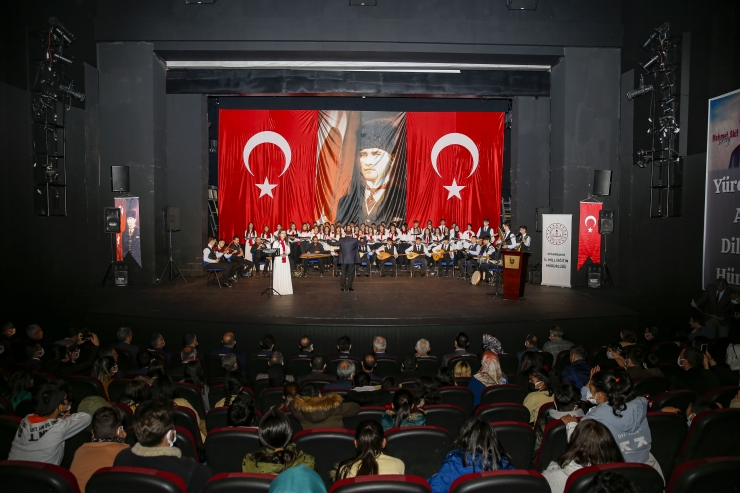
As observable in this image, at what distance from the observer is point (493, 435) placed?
2.67 meters

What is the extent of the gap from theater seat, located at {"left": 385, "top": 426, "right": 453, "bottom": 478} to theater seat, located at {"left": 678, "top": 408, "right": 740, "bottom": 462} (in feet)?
5.11

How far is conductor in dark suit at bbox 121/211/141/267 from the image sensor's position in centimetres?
1243

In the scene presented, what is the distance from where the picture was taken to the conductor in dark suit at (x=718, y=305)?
7.60 m

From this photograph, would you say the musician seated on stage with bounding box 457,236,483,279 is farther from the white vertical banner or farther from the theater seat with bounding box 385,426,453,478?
the theater seat with bounding box 385,426,453,478

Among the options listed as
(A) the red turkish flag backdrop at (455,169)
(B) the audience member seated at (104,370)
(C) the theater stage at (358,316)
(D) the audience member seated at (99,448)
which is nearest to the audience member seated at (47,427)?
(D) the audience member seated at (99,448)

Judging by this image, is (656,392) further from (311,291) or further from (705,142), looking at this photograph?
(311,291)

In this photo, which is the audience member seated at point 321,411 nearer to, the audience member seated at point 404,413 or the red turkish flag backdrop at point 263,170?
the audience member seated at point 404,413

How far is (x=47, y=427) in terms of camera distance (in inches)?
125

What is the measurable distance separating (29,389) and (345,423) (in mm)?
2562

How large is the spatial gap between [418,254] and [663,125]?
237 inches

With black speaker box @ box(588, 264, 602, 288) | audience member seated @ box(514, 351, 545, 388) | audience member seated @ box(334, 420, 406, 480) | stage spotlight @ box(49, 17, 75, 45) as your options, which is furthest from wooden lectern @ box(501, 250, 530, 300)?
stage spotlight @ box(49, 17, 75, 45)

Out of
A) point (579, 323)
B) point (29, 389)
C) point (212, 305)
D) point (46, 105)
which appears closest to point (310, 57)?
point (46, 105)

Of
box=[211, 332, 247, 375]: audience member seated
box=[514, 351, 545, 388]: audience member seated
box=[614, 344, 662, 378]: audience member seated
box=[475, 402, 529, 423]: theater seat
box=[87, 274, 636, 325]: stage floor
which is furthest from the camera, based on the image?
box=[87, 274, 636, 325]: stage floor

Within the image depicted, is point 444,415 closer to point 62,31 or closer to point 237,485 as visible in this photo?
point 237,485
